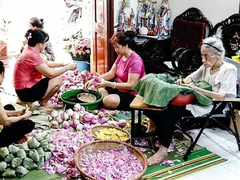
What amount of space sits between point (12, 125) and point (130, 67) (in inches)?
55.4

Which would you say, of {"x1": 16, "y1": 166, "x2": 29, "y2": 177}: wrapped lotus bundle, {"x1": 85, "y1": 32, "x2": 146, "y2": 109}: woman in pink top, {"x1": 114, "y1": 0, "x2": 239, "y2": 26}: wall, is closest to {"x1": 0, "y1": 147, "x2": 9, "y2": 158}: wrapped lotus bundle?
{"x1": 16, "y1": 166, "x2": 29, "y2": 177}: wrapped lotus bundle

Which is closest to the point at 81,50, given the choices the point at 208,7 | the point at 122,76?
the point at 122,76

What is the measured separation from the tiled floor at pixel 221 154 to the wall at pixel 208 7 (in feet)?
4.65

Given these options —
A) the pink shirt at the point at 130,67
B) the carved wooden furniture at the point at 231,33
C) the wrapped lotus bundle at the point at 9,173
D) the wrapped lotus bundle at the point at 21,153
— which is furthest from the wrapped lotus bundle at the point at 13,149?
the carved wooden furniture at the point at 231,33

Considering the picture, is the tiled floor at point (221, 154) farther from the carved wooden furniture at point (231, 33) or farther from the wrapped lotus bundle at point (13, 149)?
the wrapped lotus bundle at point (13, 149)

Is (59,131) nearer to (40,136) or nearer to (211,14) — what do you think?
(40,136)

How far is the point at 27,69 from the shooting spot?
3.52 meters

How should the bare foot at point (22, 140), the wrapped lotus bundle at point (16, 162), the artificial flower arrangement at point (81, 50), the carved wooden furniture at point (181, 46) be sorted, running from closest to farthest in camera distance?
the wrapped lotus bundle at point (16, 162)
the bare foot at point (22, 140)
the carved wooden furniture at point (181, 46)
the artificial flower arrangement at point (81, 50)

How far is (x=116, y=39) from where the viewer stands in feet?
11.3

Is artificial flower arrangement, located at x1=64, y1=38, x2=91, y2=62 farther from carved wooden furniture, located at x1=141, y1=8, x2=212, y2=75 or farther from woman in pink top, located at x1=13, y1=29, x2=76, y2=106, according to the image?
woman in pink top, located at x1=13, y1=29, x2=76, y2=106

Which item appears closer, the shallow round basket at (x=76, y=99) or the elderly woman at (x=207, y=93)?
the elderly woman at (x=207, y=93)

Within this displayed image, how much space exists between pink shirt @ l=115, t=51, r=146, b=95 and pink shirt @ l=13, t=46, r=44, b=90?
84 centimetres

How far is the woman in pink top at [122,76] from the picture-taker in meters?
3.46

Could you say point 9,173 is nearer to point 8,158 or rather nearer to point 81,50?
point 8,158
